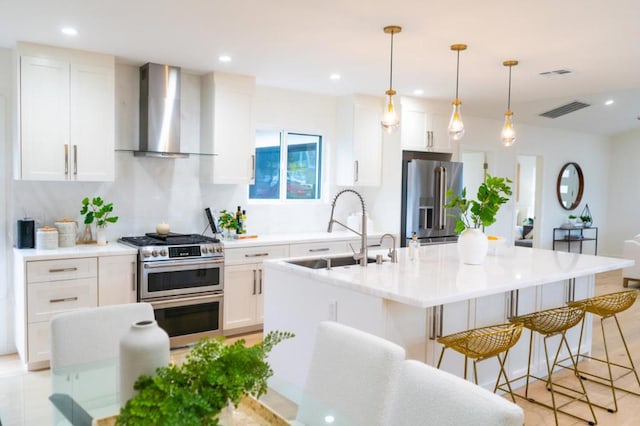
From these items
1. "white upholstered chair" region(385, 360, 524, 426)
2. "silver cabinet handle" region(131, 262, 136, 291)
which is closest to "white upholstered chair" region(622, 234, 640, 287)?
"silver cabinet handle" region(131, 262, 136, 291)

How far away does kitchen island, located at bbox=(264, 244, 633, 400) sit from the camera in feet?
9.02

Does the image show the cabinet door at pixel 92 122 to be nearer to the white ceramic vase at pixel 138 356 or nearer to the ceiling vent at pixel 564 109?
the white ceramic vase at pixel 138 356

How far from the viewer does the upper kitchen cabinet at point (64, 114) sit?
3910 millimetres

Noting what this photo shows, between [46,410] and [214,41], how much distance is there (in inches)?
109

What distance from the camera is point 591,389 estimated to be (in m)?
3.68

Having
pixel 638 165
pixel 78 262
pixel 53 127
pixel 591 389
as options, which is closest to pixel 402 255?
pixel 591 389

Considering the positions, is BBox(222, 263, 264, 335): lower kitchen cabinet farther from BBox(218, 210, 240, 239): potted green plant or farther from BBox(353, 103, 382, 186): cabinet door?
BBox(353, 103, 382, 186): cabinet door

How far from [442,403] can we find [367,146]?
467 centimetres

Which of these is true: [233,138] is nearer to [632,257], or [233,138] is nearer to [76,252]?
[76,252]

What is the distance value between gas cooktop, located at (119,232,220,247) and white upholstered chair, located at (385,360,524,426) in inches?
124

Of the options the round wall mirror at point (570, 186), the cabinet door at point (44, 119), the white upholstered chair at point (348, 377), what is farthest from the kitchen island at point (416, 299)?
the round wall mirror at point (570, 186)

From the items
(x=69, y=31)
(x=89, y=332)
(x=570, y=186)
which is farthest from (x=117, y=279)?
(x=570, y=186)

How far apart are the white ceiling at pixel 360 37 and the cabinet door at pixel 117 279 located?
66.4 inches

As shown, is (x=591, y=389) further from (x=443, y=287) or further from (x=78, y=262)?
(x=78, y=262)
